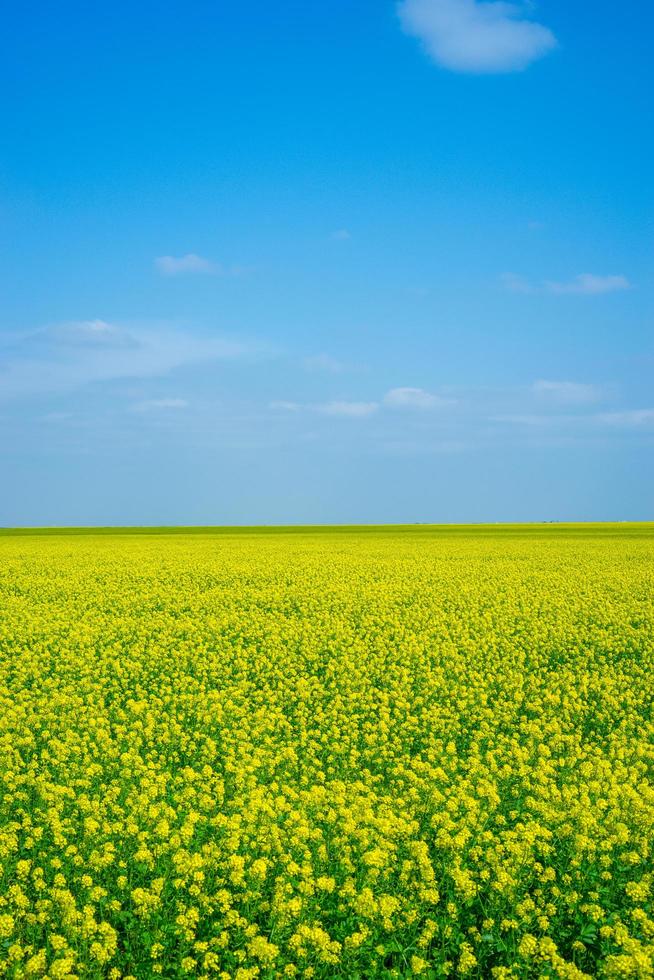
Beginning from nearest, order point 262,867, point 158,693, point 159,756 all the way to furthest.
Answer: point 262,867 < point 159,756 < point 158,693

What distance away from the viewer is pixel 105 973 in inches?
205

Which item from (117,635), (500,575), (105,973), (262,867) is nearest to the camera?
(105,973)

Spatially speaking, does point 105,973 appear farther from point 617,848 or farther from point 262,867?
point 617,848

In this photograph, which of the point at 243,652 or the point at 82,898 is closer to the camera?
the point at 82,898

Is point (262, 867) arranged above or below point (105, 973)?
above

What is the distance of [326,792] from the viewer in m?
7.80

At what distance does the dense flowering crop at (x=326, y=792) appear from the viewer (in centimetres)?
535

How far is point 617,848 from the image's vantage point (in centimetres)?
666

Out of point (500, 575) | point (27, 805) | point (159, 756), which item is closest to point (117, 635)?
point (159, 756)

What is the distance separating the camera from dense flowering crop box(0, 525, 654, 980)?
5.35m

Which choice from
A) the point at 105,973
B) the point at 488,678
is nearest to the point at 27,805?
the point at 105,973

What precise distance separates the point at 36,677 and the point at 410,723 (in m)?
6.28

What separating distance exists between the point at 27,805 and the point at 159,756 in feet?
6.35

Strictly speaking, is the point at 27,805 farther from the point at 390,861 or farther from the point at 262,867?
the point at 390,861
